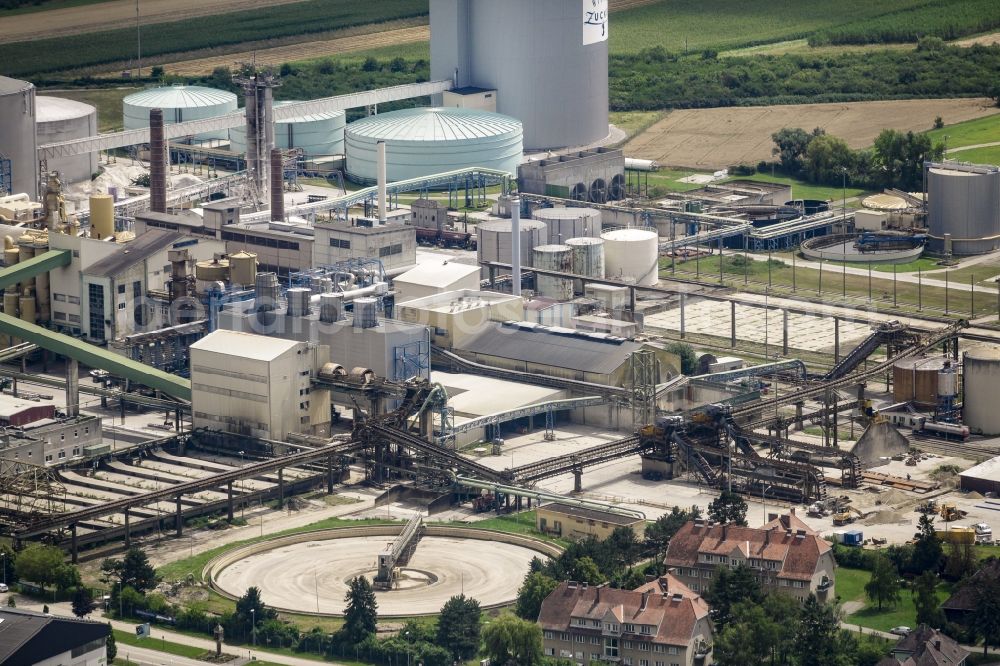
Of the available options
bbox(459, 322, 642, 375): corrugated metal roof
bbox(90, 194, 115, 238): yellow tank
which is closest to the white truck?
bbox(459, 322, 642, 375): corrugated metal roof

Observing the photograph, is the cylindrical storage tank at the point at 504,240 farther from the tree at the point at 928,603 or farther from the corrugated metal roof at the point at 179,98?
the tree at the point at 928,603

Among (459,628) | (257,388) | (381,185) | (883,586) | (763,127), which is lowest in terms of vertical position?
(459,628)

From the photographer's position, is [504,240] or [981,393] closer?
[981,393]

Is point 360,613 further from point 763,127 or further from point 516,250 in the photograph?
point 763,127

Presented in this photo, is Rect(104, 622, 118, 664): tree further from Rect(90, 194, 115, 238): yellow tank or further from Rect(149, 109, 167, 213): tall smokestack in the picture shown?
Rect(149, 109, 167, 213): tall smokestack

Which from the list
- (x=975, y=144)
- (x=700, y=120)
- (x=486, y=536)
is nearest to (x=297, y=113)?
(x=700, y=120)

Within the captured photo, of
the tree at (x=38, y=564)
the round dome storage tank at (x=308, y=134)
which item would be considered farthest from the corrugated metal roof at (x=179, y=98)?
the tree at (x=38, y=564)

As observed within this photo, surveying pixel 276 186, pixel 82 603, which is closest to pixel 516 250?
pixel 276 186
